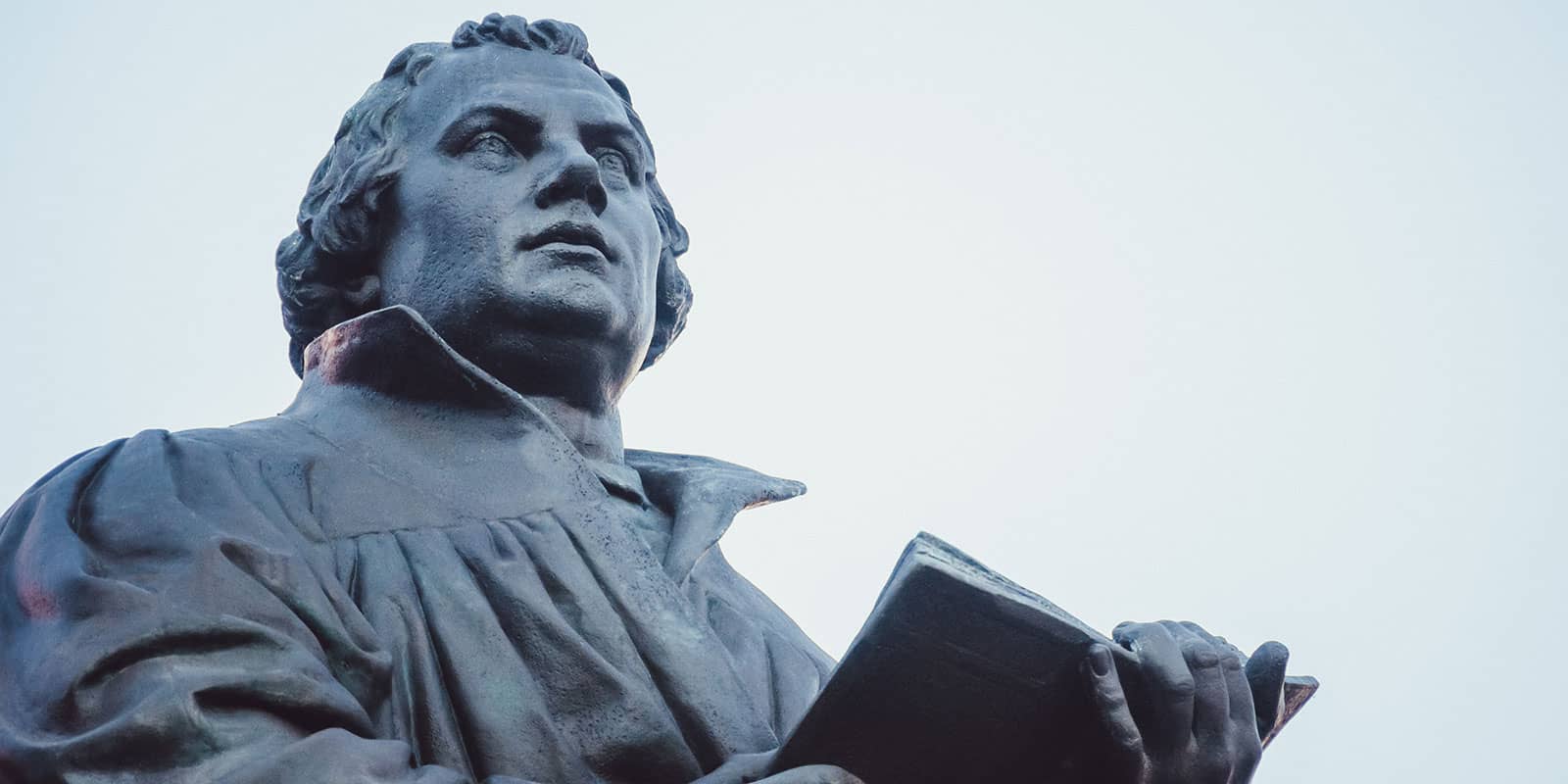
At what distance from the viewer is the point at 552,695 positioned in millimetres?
5293

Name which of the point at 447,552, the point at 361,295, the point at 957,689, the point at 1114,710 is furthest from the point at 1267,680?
the point at 361,295

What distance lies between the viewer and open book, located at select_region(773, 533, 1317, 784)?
4820 millimetres

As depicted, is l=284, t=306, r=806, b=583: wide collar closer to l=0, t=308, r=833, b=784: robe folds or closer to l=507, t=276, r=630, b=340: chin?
l=0, t=308, r=833, b=784: robe folds

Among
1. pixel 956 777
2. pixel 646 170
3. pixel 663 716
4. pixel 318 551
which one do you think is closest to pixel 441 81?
pixel 646 170

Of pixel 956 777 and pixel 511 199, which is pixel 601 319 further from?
pixel 956 777

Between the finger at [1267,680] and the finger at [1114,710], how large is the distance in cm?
40

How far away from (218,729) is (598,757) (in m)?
0.92

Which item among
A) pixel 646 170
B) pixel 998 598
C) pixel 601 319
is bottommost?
pixel 998 598

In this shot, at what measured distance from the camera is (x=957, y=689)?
4.95 metres

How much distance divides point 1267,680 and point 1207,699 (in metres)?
0.24

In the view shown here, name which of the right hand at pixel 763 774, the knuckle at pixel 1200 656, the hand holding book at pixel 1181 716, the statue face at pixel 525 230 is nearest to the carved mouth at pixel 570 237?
the statue face at pixel 525 230

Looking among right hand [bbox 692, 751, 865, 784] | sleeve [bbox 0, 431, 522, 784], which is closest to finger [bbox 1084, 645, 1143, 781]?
right hand [bbox 692, 751, 865, 784]

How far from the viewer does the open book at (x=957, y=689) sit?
482 centimetres

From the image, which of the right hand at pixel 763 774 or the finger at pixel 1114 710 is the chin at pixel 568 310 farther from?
the finger at pixel 1114 710
